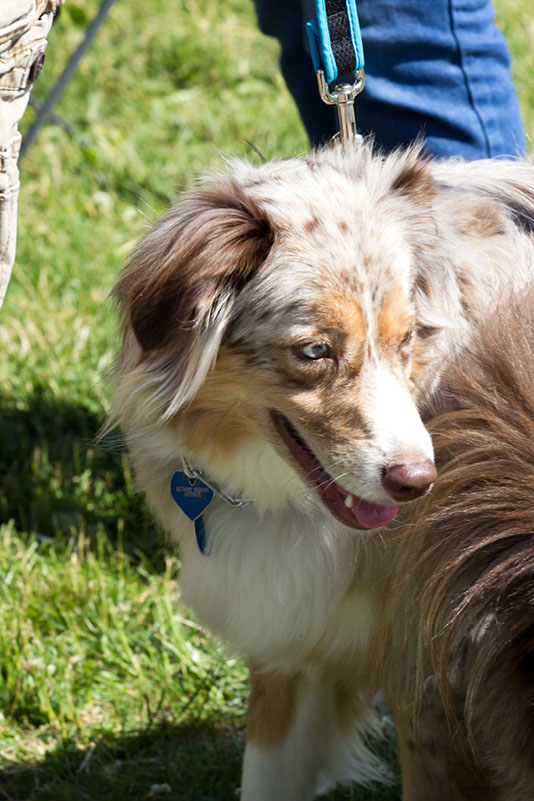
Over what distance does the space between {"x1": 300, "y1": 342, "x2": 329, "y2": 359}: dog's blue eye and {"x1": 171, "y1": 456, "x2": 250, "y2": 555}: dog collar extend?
42 centimetres

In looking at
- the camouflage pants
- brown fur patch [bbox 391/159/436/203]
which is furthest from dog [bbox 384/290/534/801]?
the camouflage pants

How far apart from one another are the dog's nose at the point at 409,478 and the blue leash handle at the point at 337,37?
104cm

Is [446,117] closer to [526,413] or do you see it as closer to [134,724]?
[526,413]

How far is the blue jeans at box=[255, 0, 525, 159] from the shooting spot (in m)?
2.65

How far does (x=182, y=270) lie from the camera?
1985mm

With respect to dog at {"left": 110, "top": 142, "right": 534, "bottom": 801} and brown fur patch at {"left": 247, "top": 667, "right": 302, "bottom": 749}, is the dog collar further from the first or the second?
brown fur patch at {"left": 247, "top": 667, "right": 302, "bottom": 749}

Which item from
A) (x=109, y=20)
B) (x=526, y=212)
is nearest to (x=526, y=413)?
(x=526, y=212)

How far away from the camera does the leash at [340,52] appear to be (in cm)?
233

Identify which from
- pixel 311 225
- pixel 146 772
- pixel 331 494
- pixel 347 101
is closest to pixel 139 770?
pixel 146 772

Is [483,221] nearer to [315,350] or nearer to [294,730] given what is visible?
[315,350]

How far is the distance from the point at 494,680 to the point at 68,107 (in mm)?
4842

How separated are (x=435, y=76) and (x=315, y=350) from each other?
44.6 inches

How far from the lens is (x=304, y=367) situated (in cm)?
198

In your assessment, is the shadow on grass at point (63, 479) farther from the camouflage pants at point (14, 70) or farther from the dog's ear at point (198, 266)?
the camouflage pants at point (14, 70)
